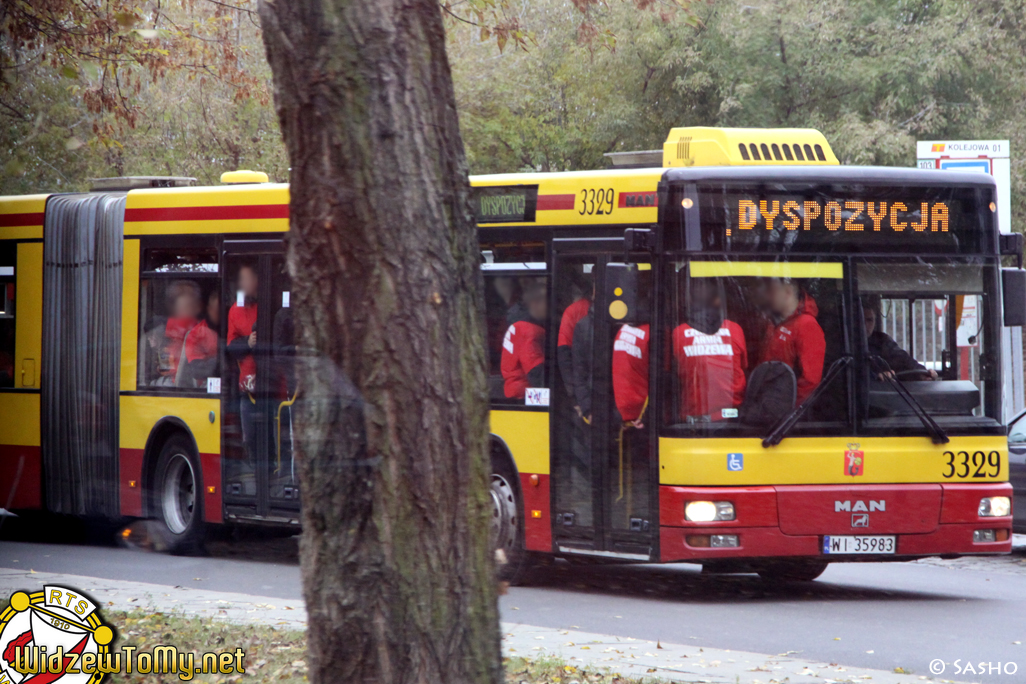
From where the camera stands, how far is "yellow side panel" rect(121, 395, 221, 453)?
11.7 m

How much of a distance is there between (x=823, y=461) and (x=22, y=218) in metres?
8.06

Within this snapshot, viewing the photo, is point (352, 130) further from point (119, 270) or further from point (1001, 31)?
point (1001, 31)

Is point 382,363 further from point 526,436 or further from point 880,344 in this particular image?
point 880,344

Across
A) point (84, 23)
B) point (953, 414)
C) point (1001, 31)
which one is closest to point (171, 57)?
point (84, 23)

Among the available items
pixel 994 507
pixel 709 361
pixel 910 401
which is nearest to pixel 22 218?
pixel 709 361

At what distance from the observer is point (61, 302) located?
12.6 meters

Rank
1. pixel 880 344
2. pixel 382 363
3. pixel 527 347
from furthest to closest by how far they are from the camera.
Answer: pixel 527 347 → pixel 880 344 → pixel 382 363

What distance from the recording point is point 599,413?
9.55 m

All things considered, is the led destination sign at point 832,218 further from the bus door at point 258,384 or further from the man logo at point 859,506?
the bus door at point 258,384

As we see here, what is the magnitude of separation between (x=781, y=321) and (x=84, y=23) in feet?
21.1

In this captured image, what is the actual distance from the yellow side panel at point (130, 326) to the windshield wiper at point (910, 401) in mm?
6526

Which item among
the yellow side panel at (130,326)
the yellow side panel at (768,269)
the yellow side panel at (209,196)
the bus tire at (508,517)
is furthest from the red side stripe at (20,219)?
the yellow side panel at (768,269)

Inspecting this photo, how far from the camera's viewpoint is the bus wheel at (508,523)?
10.1 meters

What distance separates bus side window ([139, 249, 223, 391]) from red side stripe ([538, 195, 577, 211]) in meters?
3.29
